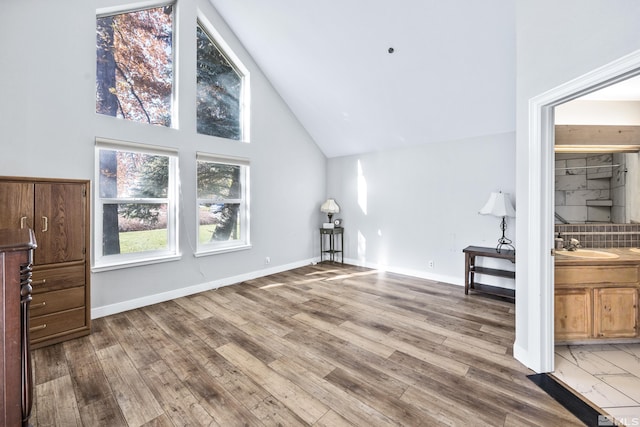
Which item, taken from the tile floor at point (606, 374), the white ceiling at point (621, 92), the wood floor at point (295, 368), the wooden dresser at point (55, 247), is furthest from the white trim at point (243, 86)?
the tile floor at point (606, 374)

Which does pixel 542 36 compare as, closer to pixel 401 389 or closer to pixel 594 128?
pixel 594 128

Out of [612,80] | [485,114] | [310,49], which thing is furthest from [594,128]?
[310,49]

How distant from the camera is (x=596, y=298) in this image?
2236 mm

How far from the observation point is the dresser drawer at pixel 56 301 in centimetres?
229

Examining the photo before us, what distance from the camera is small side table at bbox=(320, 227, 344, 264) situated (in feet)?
17.3

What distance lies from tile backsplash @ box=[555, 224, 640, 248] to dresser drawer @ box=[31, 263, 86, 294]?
15.2 ft

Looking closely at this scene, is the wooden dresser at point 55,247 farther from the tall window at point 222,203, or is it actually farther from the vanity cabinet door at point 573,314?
the vanity cabinet door at point 573,314

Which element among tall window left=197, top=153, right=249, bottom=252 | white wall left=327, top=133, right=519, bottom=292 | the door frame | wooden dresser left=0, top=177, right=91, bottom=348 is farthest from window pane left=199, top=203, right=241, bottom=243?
the door frame

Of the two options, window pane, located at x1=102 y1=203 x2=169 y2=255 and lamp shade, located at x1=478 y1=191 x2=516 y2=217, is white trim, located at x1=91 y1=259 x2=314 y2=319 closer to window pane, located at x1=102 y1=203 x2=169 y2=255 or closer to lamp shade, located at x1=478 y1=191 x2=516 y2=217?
window pane, located at x1=102 y1=203 x2=169 y2=255

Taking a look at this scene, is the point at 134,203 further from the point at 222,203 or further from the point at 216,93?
the point at 216,93

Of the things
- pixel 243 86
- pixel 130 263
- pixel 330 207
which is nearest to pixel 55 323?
pixel 130 263

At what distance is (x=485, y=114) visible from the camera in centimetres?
342

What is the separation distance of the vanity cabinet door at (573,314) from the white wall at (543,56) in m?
0.43

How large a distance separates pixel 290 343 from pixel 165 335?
46.9 inches
